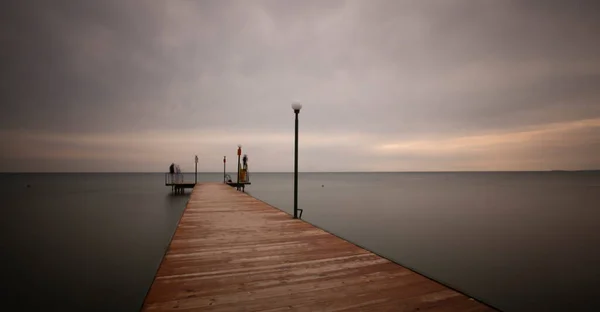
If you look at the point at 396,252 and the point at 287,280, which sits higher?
the point at 287,280

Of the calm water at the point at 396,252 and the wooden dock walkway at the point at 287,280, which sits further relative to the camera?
the calm water at the point at 396,252

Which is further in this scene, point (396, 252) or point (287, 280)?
point (396, 252)

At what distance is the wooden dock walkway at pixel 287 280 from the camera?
3.12 meters

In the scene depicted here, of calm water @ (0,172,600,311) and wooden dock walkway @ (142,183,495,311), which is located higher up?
wooden dock walkway @ (142,183,495,311)

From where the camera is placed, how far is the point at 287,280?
12.4 feet

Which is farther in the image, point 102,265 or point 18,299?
point 102,265

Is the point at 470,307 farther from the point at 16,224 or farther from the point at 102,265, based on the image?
the point at 16,224

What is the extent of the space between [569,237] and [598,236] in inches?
70.9

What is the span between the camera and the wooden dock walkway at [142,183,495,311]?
3121 millimetres

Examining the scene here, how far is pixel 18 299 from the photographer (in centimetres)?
852

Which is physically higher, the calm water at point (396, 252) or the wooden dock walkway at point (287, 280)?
the wooden dock walkway at point (287, 280)

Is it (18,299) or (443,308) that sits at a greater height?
(443,308)

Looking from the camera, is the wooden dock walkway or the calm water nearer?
the wooden dock walkway

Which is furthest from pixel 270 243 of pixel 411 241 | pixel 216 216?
pixel 411 241
